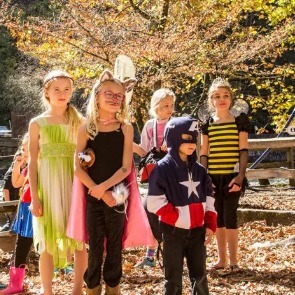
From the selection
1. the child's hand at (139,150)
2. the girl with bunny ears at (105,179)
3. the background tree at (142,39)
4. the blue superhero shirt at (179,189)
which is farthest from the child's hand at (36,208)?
the background tree at (142,39)

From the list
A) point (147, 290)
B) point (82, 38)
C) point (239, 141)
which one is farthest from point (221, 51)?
point (147, 290)

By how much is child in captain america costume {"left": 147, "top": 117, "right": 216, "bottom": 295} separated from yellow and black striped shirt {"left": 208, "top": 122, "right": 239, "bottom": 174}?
1.25 metres

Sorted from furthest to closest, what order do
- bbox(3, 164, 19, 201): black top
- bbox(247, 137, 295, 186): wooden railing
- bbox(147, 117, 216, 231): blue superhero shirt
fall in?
bbox(247, 137, 295, 186): wooden railing → bbox(3, 164, 19, 201): black top → bbox(147, 117, 216, 231): blue superhero shirt

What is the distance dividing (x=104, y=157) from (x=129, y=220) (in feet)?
1.51

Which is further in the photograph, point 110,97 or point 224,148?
point 224,148

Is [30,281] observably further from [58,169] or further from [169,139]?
[169,139]

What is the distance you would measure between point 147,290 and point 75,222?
3.11 feet

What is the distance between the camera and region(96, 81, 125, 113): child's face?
160 inches

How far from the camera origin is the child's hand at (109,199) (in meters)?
3.86

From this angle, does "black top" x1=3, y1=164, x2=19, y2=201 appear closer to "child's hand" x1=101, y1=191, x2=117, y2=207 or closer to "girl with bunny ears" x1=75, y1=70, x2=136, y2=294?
"girl with bunny ears" x1=75, y1=70, x2=136, y2=294

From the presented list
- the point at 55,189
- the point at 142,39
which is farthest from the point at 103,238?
the point at 142,39

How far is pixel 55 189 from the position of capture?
13.4 feet

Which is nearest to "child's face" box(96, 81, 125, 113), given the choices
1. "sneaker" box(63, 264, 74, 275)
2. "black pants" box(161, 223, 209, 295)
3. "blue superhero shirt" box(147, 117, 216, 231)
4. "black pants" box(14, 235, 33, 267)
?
"blue superhero shirt" box(147, 117, 216, 231)

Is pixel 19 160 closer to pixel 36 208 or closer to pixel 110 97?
pixel 36 208
